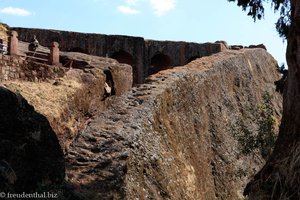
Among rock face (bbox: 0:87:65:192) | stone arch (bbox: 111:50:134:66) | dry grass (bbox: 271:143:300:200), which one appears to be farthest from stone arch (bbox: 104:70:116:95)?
rock face (bbox: 0:87:65:192)

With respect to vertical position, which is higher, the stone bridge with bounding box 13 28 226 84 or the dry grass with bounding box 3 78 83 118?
the stone bridge with bounding box 13 28 226 84

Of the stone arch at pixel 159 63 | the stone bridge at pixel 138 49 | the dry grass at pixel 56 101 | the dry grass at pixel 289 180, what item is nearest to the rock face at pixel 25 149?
the dry grass at pixel 289 180

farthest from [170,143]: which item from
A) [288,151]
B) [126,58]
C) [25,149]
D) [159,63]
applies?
[159,63]

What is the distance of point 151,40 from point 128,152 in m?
21.5

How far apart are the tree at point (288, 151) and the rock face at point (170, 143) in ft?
6.28

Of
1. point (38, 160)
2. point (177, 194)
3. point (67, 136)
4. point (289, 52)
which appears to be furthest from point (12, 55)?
point (38, 160)

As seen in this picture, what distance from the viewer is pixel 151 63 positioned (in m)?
29.6

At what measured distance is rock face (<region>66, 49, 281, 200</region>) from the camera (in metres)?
7.54

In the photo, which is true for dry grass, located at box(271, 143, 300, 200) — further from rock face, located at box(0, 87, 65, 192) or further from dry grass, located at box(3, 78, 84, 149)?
dry grass, located at box(3, 78, 84, 149)

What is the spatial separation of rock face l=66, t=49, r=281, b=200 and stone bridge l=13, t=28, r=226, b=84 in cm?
1243

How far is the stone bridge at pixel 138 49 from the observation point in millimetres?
26969

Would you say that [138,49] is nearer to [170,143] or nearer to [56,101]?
[56,101]

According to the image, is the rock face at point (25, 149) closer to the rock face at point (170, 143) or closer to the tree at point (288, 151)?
the rock face at point (170, 143)

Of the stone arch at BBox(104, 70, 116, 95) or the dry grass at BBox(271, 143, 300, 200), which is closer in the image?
the dry grass at BBox(271, 143, 300, 200)
